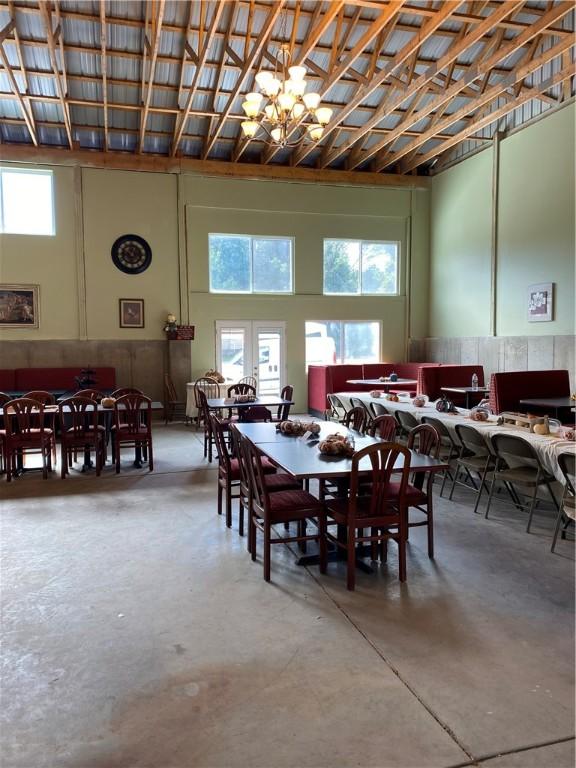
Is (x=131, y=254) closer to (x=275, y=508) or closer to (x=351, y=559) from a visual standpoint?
(x=275, y=508)

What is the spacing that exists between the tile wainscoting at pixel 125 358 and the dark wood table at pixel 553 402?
7.05 meters

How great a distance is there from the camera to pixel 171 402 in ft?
38.2

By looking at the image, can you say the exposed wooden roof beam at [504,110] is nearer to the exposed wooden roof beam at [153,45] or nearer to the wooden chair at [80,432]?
the exposed wooden roof beam at [153,45]

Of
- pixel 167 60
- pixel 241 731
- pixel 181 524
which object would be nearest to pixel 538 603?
pixel 241 731

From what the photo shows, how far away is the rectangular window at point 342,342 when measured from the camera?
1284 cm

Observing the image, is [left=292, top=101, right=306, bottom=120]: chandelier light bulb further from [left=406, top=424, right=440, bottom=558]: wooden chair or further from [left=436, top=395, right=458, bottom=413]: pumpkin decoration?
[left=406, top=424, right=440, bottom=558]: wooden chair

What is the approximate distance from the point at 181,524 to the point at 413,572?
211 cm

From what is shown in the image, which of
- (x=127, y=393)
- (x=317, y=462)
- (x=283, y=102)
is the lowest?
(x=317, y=462)

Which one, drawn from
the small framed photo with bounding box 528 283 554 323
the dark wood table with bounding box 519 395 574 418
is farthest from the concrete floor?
the small framed photo with bounding box 528 283 554 323

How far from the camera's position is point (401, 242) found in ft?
43.1

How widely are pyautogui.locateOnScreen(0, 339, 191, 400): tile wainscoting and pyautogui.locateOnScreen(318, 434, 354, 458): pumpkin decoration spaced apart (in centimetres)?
809

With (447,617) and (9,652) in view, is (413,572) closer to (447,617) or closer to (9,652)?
(447,617)

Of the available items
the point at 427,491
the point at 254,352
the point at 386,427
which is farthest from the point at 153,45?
the point at 427,491

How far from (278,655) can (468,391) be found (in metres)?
6.61
